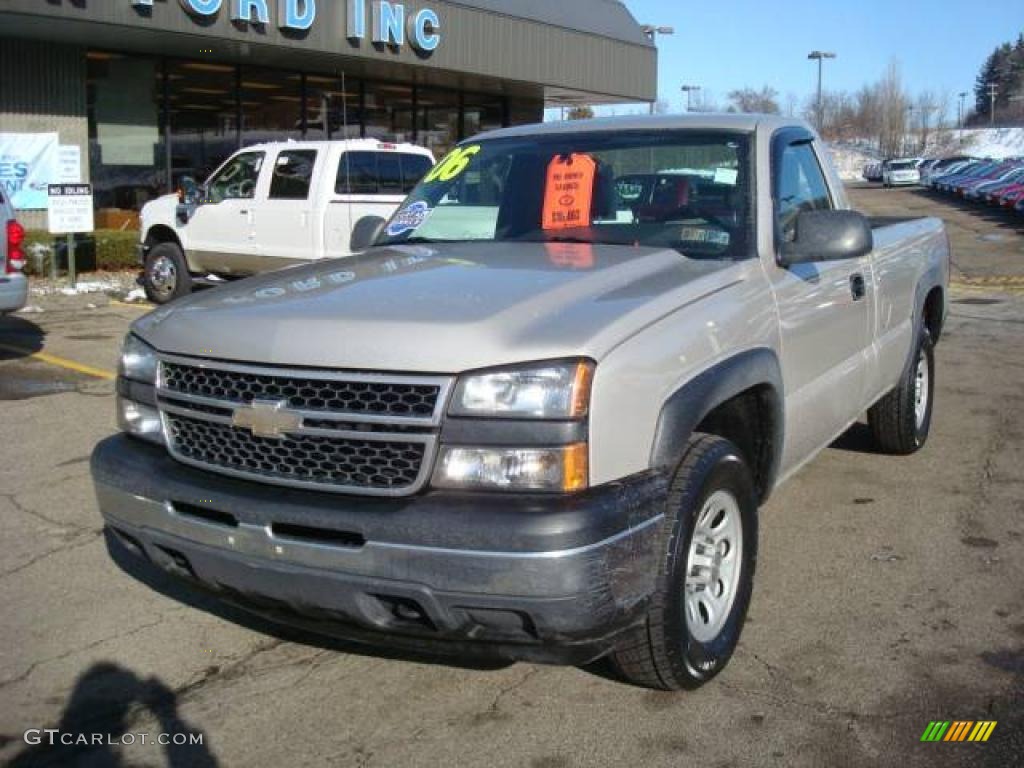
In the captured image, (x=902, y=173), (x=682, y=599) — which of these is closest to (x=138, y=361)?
(x=682, y=599)

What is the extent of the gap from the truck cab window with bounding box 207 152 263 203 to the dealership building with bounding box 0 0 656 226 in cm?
216

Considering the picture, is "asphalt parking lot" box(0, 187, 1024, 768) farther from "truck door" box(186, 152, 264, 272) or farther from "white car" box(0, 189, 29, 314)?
"truck door" box(186, 152, 264, 272)

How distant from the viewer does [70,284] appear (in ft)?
47.6

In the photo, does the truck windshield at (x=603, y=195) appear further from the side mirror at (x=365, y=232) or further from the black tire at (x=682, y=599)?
the black tire at (x=682, y=599)

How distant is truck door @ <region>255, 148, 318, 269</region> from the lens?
11.9 metres

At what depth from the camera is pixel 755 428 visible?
3.98 metres

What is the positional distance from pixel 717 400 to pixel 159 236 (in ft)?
38.8

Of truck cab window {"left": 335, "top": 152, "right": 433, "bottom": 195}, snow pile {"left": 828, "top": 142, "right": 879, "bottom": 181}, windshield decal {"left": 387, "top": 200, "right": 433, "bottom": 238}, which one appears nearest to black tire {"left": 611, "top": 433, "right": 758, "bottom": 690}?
windshield decal {"left": 387, "top": 200, "right": 433, "bottom": 238}

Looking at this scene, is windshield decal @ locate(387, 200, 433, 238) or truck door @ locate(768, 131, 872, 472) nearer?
truck door @ locate(768, 131, 872, 472)

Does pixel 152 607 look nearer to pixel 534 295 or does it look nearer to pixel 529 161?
pixel 534 295

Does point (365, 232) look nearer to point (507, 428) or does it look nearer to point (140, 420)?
point (140, 420)

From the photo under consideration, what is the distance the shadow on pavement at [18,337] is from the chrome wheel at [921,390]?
25.3 ft

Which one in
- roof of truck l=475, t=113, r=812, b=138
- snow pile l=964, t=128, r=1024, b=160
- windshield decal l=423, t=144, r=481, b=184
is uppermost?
snow pile l=964, t=128, r=1024, b=160

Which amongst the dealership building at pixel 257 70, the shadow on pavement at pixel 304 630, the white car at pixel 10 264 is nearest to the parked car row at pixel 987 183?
the dealership building at pixel 257 70
